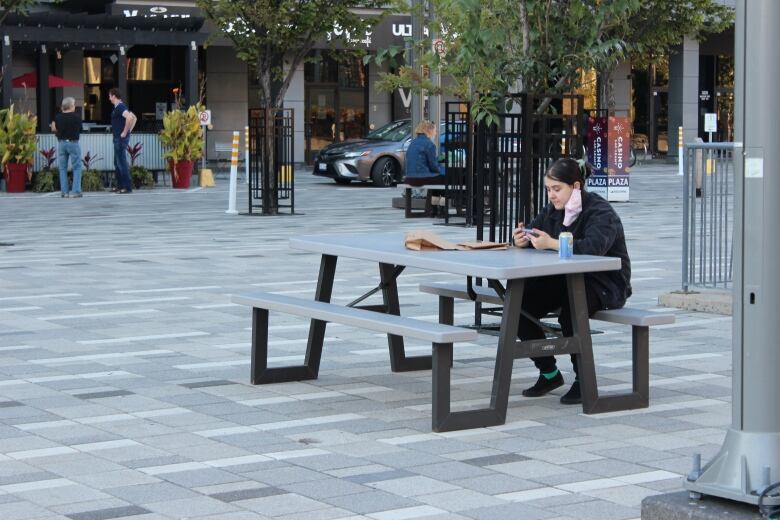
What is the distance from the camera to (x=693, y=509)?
523cm

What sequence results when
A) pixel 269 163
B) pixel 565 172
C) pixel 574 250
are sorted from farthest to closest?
pixel 269 163 → pixel 565 172 → pixel 574 250

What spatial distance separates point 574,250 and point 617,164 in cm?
1771

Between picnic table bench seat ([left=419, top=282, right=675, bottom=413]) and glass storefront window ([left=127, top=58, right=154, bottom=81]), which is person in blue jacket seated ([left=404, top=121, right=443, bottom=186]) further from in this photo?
glass storefront window ([left=127, top=58, right=154, bottom=81])

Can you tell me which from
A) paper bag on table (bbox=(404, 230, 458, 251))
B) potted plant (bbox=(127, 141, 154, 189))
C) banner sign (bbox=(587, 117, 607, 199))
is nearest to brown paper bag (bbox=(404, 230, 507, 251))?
paper bag on table (bbox=(404, 230, 458, 251))

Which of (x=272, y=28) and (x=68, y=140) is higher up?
(x=272, y=28)

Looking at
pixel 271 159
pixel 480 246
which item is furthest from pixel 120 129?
pixel 480 246

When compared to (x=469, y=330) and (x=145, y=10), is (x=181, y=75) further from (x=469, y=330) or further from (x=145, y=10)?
(x=469, y=330)

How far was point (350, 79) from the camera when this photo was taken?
41562mm

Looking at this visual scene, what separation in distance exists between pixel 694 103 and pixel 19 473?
134 feet

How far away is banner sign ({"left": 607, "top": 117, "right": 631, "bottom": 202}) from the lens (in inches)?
1000

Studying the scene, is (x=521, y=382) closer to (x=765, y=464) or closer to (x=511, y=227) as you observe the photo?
(x=511, y=227)

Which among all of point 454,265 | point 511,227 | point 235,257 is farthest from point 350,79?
point 454,265

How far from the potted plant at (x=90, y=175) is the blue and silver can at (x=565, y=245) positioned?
2144 cm

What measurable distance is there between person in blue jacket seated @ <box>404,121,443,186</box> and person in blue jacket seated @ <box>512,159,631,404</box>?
13172 mm
